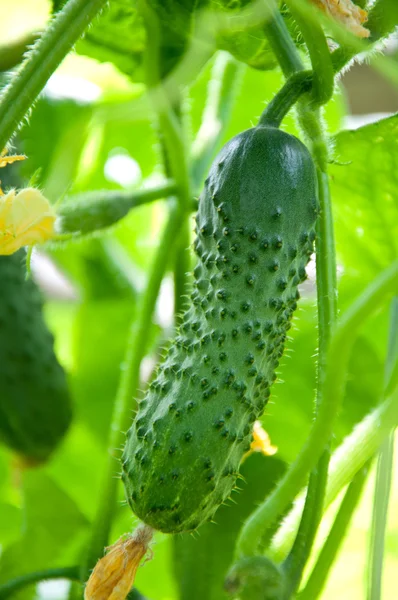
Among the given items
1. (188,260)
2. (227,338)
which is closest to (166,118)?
(188,260)

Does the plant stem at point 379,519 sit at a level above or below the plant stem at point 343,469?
above

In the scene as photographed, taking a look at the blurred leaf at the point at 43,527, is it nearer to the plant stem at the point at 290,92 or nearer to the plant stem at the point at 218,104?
the plant stem at the point at 218,104

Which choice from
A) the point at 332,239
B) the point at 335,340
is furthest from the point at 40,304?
the point at 335,340

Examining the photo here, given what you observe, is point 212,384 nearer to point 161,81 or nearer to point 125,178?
point 161,81

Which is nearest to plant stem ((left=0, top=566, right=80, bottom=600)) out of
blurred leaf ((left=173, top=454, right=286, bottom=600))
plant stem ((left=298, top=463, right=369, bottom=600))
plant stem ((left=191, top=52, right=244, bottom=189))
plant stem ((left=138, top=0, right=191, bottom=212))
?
blurred leaf ((left=173, top=454, right=286, bottom=600))

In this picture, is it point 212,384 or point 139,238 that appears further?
point 139,238

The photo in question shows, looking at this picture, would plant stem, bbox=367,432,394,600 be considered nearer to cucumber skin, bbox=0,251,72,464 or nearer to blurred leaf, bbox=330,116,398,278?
blurred leaf, bbox=330,116,398,278

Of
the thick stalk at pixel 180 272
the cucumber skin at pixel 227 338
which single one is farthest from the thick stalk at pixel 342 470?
the thick stalk at pixel 180 272
